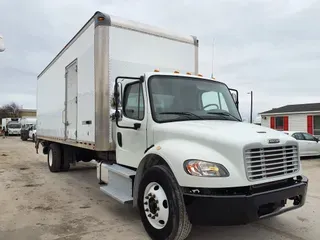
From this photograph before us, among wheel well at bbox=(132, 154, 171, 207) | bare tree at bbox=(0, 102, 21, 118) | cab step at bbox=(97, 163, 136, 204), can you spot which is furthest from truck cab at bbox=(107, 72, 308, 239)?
bare tree at bbox=(0, 102, 21, 118)

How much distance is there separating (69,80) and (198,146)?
518cm

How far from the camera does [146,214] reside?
425 centimetres

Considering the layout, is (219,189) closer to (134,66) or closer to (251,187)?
(251,187)

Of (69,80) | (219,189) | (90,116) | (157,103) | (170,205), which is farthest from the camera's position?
(69,80)

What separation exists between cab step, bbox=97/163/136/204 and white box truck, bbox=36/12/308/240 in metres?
0.02

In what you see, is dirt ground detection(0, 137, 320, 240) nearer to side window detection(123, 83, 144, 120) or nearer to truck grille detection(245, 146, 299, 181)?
truck grille detection(245, 146, 299, 181)

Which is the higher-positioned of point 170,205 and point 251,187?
point 251,187

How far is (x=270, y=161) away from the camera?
151 inches

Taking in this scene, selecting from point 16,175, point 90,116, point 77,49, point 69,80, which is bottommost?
point 16,175

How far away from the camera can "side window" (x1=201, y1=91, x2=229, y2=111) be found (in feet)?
16.5

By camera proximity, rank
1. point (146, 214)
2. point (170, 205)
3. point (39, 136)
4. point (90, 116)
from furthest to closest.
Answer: point (39, 136) → point (90, 116) → point (146, 214) → point (170, 205)

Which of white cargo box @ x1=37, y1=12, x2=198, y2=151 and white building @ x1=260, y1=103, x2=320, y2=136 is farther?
white building @ x1=260, y1=103, x2=320, y2=136

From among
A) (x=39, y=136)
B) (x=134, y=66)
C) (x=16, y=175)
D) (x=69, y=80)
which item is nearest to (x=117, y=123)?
(x=134, y=66)

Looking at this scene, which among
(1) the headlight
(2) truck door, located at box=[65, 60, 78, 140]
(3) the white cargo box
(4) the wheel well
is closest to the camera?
(1) the headlight
